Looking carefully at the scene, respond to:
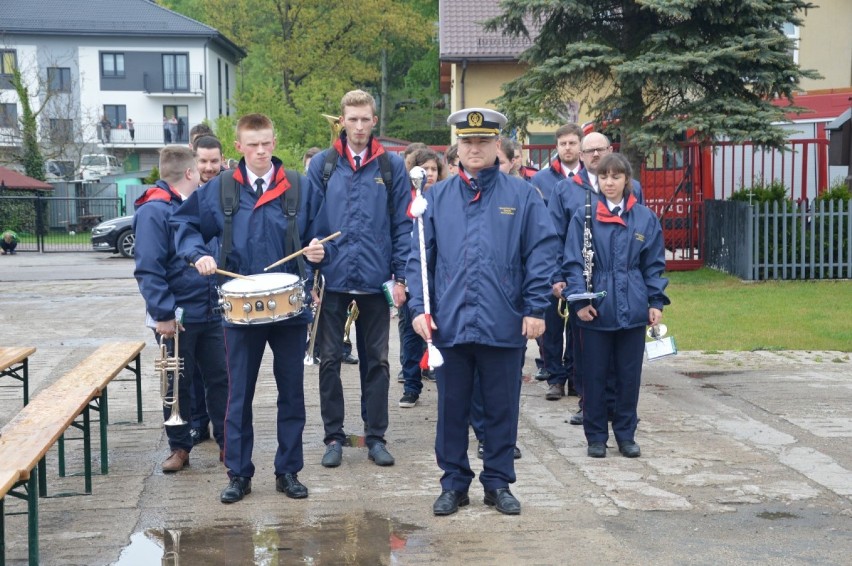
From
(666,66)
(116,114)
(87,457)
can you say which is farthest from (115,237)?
(116,114)

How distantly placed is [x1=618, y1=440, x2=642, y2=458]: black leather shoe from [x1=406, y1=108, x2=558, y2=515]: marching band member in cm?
148

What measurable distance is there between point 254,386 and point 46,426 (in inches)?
50.2

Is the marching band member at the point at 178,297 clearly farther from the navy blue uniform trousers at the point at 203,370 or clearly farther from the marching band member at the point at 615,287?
the marching band member at the point at 615,287

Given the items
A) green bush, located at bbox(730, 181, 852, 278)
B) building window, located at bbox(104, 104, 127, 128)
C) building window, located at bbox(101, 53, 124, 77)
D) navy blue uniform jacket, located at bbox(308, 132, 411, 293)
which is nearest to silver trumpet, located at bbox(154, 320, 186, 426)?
navy blue uniform jacket, located at bbox(308, 132, 411, 293)

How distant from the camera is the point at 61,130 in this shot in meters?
55.0

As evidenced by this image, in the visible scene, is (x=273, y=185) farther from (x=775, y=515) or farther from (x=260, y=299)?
(x=775, y=515)

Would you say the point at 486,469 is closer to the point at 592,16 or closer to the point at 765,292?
the point at 765,292

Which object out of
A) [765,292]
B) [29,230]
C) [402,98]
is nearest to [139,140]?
[402,98]

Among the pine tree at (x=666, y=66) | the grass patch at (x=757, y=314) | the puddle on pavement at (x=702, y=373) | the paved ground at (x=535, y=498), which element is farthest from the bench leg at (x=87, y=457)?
the pine tree at (x=666, y=66)

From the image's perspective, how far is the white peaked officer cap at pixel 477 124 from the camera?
6258 millimetres

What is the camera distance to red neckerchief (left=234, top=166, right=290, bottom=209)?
261 inches

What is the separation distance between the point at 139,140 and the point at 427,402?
5970cm

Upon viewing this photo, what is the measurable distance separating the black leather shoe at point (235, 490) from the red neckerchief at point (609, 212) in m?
2.88

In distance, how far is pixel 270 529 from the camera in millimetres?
6035
